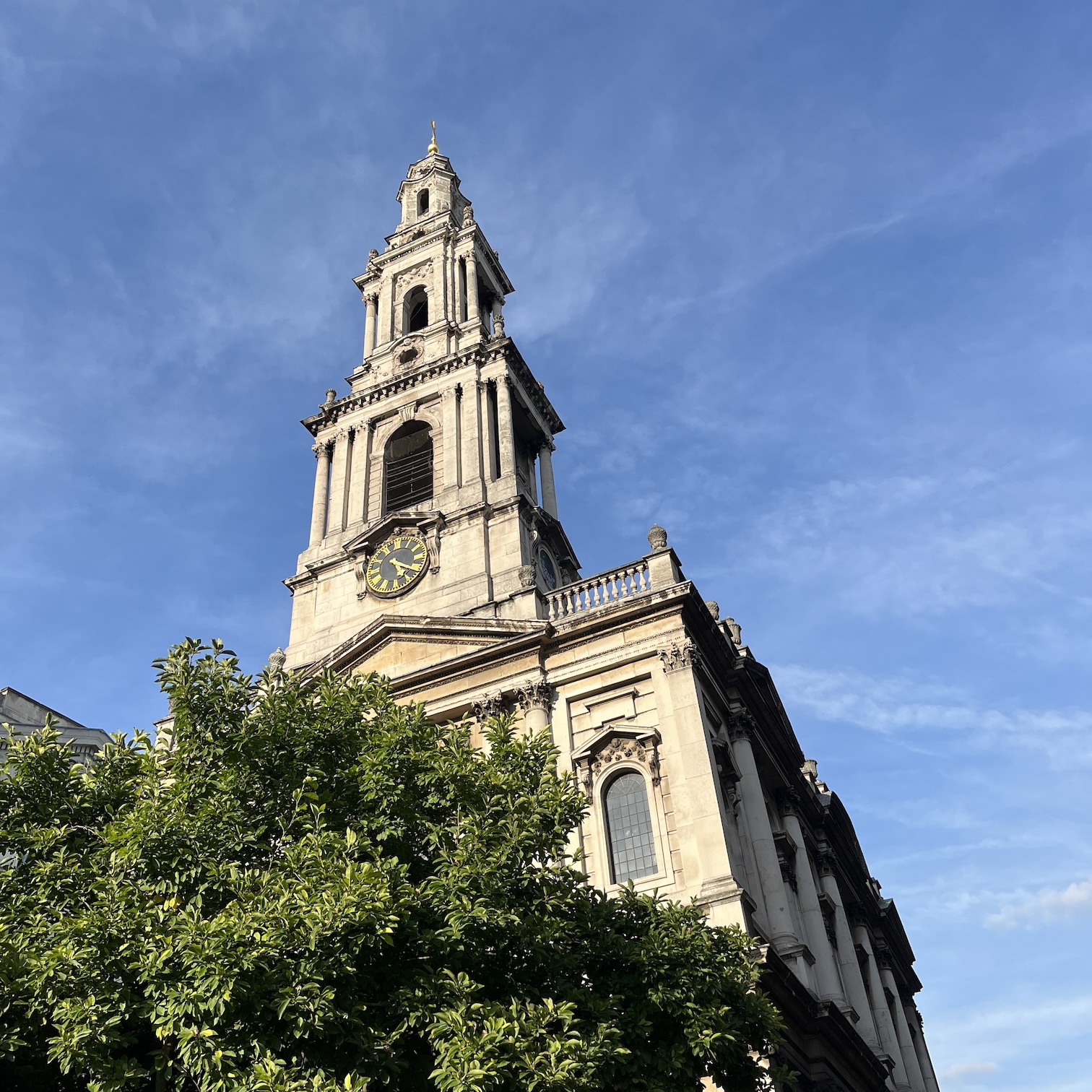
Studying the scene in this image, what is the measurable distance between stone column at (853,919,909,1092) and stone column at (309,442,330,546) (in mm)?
24127

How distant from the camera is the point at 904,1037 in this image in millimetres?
43656

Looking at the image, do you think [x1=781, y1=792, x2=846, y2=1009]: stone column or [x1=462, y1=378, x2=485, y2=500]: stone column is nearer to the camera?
[x1=781, y1=792, x2=846, y2=1009]: stone column

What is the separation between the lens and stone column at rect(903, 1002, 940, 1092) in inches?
1891

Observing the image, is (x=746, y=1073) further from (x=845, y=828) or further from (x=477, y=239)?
(x=477, y=239)

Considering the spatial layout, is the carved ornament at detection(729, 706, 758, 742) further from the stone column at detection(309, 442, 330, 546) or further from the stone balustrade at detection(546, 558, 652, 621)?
the stone column at detection(309, 442, 330, 546)

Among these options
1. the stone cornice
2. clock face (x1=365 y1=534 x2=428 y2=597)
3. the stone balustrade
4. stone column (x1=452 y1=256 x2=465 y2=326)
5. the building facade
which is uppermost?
stone column (x1=452 y1=256 x2=465 y2=326)

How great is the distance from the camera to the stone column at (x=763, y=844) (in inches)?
1068

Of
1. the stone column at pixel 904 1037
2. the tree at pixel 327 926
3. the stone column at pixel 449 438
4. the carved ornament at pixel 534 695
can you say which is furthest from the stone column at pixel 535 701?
the stone column at pixel 904 1037

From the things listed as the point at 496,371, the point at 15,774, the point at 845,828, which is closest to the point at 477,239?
the point at 496,371

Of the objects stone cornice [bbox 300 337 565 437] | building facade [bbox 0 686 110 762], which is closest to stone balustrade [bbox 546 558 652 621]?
stone cornice [bbox 300 337 565 437]

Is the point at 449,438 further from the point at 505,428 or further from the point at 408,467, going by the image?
the point at 408,467

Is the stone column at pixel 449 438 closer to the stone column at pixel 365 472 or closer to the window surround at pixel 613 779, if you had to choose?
the stone column at pixel 365 472

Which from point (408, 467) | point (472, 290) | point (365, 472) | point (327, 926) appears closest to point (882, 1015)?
point (408, 467)

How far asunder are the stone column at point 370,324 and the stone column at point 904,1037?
3220 centimetres
